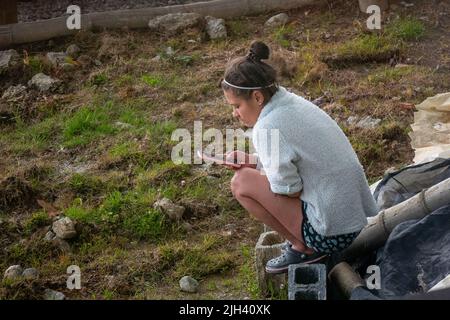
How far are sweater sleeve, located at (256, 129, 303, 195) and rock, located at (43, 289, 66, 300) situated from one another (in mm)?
1408

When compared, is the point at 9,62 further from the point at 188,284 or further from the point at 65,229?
the point at 188,284

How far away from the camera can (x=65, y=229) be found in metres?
5.15

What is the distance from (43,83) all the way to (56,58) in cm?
41

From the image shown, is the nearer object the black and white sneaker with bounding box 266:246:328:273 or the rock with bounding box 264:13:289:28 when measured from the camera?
the black and white sneaker with bounding box 266:246:328:273

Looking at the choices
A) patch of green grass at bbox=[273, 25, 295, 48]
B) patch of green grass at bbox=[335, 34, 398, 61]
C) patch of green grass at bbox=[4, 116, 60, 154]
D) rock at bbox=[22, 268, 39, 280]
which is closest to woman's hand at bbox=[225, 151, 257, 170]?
rock at bbox=[22, 268, 39, 280]

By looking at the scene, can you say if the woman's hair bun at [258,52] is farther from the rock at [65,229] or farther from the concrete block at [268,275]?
the rock at [65,229]

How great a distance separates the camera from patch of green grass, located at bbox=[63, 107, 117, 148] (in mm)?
6449

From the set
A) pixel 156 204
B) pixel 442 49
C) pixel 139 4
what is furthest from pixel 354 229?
pixel 139 4

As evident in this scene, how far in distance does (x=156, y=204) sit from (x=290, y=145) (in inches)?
61.5

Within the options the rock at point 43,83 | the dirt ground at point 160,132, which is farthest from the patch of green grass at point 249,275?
the rock at point 43,83

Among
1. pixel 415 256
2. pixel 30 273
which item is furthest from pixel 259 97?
pixel 30 273

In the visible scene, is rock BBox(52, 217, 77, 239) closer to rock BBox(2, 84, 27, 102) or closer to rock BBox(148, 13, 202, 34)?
rock BBox(2, 84, 27, 102)

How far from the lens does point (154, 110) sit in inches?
268

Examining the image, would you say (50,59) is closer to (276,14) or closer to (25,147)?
(25,147)
